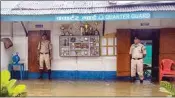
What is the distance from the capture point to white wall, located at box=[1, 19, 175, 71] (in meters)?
13.1

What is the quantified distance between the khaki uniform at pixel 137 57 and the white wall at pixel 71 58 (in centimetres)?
100

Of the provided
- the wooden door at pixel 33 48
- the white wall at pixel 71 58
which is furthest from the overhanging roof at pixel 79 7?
the wooden door at pixel 33 48

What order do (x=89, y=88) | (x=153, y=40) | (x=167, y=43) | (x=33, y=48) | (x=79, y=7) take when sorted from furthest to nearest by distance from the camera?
(x=33, y=48) → (x=153, y=40) → (x=79, y=7) → (x=167, y=43) → (x=89, y=88)

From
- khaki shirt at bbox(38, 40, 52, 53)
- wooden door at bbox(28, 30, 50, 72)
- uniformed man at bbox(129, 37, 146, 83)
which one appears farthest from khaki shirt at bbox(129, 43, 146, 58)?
wooden door at bbox(28, 30, 50, 72)

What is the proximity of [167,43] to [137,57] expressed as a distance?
1230 millimetres

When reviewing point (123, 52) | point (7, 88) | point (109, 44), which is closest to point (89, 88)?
point (123, 52)

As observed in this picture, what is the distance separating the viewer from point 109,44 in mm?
13281

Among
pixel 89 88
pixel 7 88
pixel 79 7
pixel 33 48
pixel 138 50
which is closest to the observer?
pixel 7 88

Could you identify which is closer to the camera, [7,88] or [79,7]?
[7,88]

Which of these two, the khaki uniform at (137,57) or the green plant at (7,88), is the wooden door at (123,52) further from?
the green plant at (7,88)

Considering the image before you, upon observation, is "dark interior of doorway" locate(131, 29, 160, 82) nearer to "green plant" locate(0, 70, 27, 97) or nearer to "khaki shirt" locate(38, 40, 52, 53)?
"khaki shirt" locate(38, 40, 52, 53)

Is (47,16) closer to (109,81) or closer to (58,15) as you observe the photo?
(58,15)

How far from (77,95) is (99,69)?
3845 mm

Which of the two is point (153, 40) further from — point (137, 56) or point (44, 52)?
point (44, 52)
